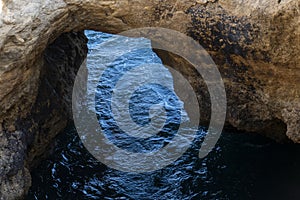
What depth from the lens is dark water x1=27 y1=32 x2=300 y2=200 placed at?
500 centimetres

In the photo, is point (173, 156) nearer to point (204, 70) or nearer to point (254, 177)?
point (254, 177)

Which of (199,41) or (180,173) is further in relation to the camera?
(180,173)

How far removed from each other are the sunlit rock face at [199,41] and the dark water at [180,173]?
559 millimetres

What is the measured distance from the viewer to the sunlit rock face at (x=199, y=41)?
13.0ft

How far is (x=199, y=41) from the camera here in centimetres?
439

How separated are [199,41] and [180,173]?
1.63 meters

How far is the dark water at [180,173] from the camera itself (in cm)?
500

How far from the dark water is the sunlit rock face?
0.56 m

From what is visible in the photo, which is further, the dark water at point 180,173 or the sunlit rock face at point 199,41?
the dark water at point 180,173

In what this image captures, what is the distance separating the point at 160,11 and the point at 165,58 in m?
0.77

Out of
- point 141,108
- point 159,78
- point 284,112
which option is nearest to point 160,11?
point 284,112

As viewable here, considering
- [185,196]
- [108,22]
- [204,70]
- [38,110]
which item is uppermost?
[108,22]

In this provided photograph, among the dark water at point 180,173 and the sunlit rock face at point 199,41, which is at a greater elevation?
the sunlit rock face at point 199,41

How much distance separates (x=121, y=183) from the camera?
5.14 metres
